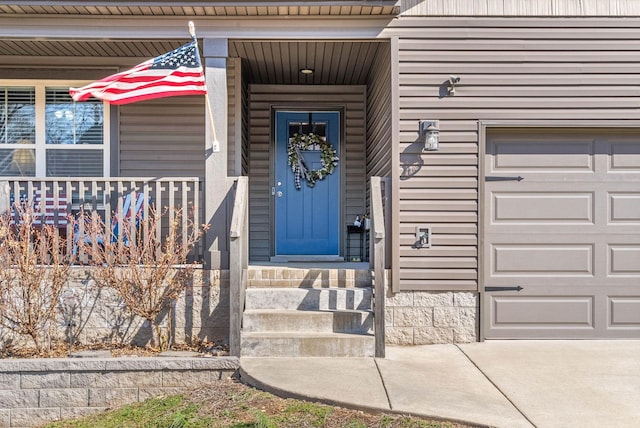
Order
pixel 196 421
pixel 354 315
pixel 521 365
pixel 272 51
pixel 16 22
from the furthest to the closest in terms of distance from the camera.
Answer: pixel 272 51, pixel 16 22, pixel 354 315, pixel 521 365, pixel 196 421

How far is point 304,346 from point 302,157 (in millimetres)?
3009

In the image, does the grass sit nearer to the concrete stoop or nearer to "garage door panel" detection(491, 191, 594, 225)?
the concrete stoop

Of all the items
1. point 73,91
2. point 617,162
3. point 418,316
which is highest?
point 73,91

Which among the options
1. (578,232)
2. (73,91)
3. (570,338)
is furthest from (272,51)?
(570,338)

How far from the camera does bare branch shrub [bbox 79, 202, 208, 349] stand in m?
4.38

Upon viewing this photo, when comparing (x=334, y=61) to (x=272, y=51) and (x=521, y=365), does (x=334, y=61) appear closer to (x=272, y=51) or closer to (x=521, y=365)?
(x=272, y=51)

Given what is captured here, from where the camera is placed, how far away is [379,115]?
→ 5.66m

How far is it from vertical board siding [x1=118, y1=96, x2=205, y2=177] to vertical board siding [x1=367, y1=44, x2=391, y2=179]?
6.70 feet

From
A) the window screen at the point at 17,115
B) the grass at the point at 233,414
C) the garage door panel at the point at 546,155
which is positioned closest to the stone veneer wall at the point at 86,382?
the grass at the point at 233,414

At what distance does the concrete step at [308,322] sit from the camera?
446 centimetres

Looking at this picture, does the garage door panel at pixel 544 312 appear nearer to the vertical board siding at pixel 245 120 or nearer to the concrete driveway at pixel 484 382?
the concrete driveway at pixel 484 382

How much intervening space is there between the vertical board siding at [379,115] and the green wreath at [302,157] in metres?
0.53

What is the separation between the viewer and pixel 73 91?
14.3 feet

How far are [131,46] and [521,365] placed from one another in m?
5.02
